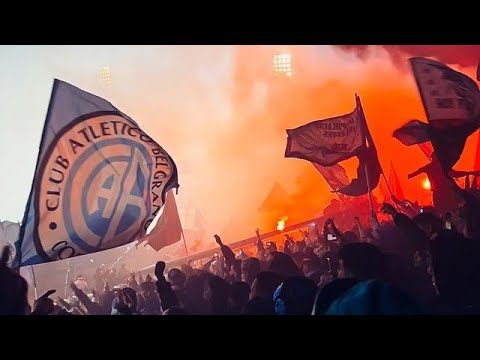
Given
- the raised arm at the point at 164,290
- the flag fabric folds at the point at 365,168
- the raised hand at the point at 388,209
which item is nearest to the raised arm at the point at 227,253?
the raised arm at the point at 164,290

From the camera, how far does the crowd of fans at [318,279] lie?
12.8 ft

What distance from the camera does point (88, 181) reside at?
13.0 feet

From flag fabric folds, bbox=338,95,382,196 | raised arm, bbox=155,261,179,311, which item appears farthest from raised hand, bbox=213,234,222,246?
flag fabric folds, bbox=338,95,382,196

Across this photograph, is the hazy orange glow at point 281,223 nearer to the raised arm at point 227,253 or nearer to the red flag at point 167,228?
the raised arm at point 227,253

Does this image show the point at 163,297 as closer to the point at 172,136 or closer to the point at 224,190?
the point at 224,190

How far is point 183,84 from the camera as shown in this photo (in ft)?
13.4

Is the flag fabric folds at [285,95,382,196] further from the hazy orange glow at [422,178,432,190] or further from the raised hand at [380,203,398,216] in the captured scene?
the hazy orange glow at [422,178,432,190]

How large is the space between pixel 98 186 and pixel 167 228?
512mm

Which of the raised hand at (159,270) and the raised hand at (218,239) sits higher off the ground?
the raised hand at (218,239)

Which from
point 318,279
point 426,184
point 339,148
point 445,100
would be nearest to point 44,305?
point 318,279

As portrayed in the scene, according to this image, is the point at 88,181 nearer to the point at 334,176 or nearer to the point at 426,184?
the point at 334,176

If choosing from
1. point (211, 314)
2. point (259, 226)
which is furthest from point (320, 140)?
point (211, 314)

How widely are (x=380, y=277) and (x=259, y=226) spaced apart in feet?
2.70

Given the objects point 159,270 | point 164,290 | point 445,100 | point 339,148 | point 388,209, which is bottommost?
point 164,290
